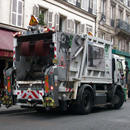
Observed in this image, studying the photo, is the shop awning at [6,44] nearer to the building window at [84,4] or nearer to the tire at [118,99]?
the tire at [118,99]

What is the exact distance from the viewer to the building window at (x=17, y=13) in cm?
1501

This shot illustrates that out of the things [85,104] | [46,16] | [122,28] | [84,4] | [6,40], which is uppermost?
[84,4]

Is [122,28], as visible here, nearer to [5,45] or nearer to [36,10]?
[36,10]

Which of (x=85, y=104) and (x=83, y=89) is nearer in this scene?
(x=83, y=89)

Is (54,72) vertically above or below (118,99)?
above

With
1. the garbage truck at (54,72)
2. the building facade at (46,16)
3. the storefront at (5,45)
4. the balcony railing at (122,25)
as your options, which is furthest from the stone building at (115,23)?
the garbage truck at (54,72)

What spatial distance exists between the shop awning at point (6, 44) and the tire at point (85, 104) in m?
5.49

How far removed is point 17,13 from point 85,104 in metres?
8.44

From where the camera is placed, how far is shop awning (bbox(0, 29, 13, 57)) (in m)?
12.7

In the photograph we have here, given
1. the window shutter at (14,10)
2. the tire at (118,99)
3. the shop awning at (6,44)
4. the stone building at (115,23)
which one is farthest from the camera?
the stone building at (115,23)

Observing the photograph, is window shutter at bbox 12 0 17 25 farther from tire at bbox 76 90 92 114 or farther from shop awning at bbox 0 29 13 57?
tire at bbox 76 90 92 114

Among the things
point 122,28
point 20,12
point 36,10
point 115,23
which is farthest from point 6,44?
point 122,28

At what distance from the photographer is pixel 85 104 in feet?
30.1

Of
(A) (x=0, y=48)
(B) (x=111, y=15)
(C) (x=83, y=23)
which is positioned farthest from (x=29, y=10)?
(B) (x=111, y=15)
